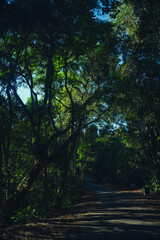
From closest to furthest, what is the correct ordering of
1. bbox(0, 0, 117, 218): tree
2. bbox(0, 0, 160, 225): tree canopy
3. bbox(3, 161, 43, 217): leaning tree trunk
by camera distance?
bbox(0, 0, 117, 218): tree < bbox(0, 0, 160, 225): tree canopy < bbox(3, 161, 43, 217): leaning tree trunk

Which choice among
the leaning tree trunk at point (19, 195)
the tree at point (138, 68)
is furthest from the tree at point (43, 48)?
the tree at point (138, 68)

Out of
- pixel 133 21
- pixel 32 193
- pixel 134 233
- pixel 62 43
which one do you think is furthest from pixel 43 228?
pixel 133 21

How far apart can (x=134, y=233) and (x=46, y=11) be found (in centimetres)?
902

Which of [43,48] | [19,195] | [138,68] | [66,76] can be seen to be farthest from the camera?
[138,68]

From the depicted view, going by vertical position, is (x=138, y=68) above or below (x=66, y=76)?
above

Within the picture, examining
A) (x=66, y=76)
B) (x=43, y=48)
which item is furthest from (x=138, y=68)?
(x=43, y=48)

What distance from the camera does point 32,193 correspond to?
13.1 m

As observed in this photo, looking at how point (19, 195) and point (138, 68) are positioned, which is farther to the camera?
point (138, 68)

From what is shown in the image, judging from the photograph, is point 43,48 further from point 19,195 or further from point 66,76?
point 19,195

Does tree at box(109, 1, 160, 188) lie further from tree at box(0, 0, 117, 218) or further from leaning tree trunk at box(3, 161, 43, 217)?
leaning tree trunk at box(3, 161, 43, 217)

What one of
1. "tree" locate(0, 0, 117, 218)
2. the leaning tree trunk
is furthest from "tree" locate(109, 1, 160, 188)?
the leaning tree trunk

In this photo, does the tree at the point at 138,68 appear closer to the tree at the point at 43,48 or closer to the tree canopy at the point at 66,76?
the tree canopy at the point at 66,76

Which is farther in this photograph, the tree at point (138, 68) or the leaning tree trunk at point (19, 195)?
the tree at point (138, 68)

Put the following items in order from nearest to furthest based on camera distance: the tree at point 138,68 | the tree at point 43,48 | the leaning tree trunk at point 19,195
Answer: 1. the tree at point 43,48
2. the leaning tree trunk at point 19,195
3. the tree at point 138,68
